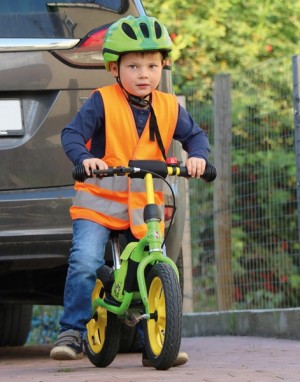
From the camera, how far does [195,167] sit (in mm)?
6293

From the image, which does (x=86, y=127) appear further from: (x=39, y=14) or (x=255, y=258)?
(x=255, y=258)

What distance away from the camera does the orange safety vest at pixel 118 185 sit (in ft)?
21.2

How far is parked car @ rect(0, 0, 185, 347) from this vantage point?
6.89 m

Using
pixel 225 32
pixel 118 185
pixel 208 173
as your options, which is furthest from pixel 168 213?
pixel 225 32

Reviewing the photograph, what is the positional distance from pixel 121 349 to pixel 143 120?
1812mm

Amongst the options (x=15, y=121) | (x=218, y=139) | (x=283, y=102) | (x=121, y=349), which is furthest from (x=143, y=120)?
(x=218, y=139)

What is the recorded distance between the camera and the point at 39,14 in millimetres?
7078

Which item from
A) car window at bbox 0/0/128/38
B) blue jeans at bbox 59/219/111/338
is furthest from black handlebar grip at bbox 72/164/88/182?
car window at bbox 0/0/128/38

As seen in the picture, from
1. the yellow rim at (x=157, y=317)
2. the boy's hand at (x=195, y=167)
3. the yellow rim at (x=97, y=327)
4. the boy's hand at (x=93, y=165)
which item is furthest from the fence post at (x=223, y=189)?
the boy's hand at (x=93, y=165)

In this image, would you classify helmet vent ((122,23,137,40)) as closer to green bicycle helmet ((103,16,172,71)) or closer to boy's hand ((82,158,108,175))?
green bicycle helmet ((103,16,172,71))

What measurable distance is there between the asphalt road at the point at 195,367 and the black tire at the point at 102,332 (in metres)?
0.06

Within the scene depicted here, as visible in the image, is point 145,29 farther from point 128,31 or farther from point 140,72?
point 140,72

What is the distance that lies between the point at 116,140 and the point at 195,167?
1.33 ft

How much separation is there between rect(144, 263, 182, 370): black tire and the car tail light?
1.29 metres
